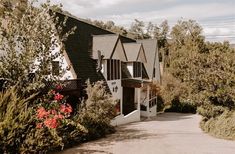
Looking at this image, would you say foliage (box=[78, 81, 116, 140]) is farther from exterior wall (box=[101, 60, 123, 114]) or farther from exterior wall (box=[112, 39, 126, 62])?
exterior wall (box=[112, 39, 126, 62])

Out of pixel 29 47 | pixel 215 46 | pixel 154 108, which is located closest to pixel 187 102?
pixel 154 108

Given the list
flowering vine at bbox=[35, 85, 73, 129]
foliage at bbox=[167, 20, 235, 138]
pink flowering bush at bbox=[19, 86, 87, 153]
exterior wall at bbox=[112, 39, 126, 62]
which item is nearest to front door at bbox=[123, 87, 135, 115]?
exterior wall at bbox=[112, 39, 126, 62]

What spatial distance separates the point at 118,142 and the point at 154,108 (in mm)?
26287

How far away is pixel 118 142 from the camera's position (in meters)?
17.3

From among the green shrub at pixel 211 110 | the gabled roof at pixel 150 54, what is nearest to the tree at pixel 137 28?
the gabled roof at pixel 150 54

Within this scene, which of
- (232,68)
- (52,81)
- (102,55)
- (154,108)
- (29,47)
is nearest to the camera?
(29,47)

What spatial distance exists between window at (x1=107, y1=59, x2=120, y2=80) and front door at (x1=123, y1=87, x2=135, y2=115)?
462 centimetres

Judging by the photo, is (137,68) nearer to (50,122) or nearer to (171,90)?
(171,90)

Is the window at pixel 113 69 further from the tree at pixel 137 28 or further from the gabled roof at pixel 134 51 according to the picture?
the tree at pixel 137 28

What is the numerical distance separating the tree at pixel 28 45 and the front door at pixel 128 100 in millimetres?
19868

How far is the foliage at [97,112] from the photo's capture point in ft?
64.1

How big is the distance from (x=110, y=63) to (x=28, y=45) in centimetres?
1487

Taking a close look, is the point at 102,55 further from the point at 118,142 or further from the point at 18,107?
the point at 18,107

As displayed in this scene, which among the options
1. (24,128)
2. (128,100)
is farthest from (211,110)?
(24,128)
